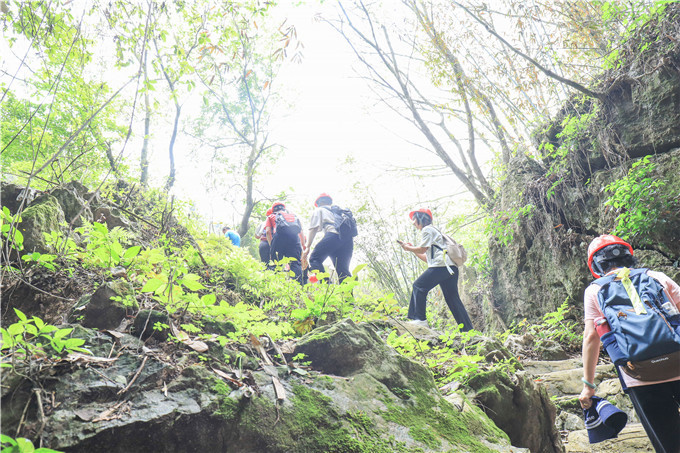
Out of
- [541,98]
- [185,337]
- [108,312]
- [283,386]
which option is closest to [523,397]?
[283,386]

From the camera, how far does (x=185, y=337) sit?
2154 mm

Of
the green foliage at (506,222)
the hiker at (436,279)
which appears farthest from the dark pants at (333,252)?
the green foliage at (506,222)

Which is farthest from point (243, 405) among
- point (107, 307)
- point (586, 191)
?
point (586, 191)

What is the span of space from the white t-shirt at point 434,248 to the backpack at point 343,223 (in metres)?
1.23

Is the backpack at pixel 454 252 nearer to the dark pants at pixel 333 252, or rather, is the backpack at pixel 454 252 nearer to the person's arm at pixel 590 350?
the dark pants at pixel 333 252

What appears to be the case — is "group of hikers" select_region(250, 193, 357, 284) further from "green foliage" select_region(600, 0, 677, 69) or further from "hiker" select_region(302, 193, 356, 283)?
Result: "green foliage" select_region(600, 0, 677, 69)

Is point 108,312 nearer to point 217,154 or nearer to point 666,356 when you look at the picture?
point 666,356

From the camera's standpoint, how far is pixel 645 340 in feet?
7.90

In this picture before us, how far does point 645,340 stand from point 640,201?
13.2 feet

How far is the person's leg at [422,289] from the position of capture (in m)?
5.99

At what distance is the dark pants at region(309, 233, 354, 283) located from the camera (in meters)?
6.30

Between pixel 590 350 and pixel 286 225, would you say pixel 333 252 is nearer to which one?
pixel 286 225

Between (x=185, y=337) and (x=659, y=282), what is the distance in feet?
10.8

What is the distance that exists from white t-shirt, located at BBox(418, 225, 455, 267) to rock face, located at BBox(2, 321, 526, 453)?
3.40m
